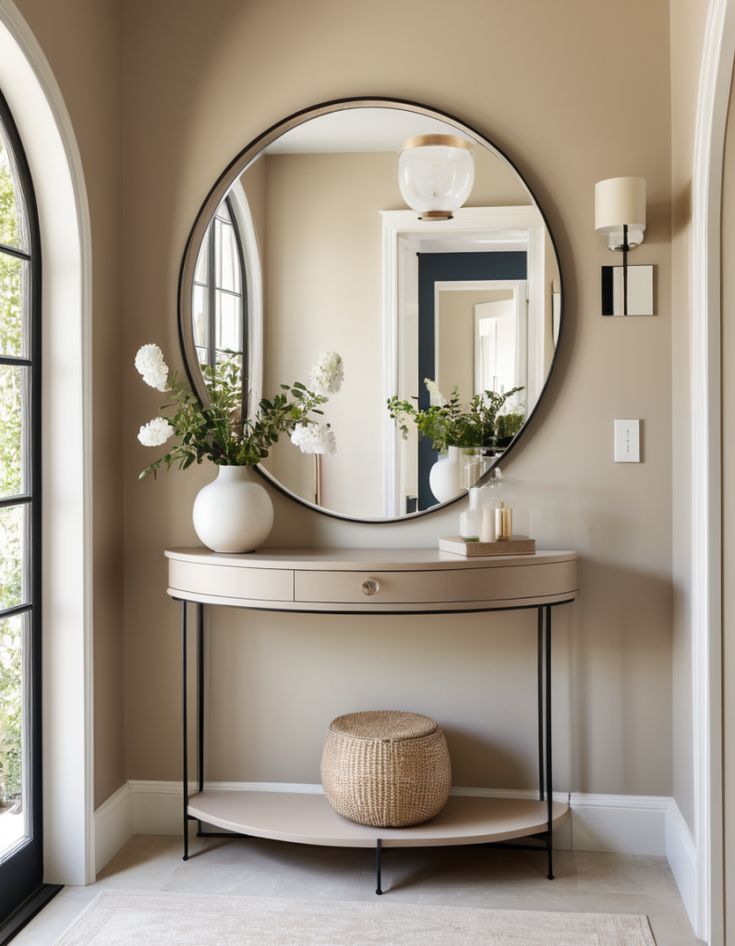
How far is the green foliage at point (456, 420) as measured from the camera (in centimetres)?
279

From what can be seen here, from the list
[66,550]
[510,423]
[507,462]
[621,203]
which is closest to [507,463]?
[507,462]

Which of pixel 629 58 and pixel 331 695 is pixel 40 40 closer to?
pixel 629 58

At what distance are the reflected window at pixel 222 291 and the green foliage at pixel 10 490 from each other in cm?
57

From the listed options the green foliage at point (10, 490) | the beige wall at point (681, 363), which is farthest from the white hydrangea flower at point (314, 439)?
the beige wall at point (681, 363)

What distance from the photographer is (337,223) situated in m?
2.82

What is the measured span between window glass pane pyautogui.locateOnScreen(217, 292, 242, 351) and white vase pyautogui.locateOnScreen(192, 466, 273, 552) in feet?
1.37

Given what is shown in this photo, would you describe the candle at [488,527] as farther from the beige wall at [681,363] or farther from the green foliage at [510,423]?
the beige wall at [681,363]

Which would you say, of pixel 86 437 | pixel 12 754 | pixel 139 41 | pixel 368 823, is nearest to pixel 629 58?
pixel 139 41

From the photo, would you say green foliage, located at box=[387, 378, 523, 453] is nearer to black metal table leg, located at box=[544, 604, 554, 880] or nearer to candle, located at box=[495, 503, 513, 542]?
candle, located at box=[495, 503, 513, 542]

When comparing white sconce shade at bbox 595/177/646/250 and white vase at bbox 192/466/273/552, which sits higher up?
white sconce shade at bbox 595/177/646/250

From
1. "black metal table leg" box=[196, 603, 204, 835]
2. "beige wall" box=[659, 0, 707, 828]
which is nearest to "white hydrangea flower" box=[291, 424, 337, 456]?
"black metal table leg" box=[196, 603, 204, 835]

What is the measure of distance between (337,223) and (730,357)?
1.22 meters

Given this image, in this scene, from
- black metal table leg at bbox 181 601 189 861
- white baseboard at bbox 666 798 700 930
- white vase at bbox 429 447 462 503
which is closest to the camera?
white baseboard at bbox 666 798 700 930

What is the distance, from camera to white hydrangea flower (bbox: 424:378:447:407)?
9.17ft
